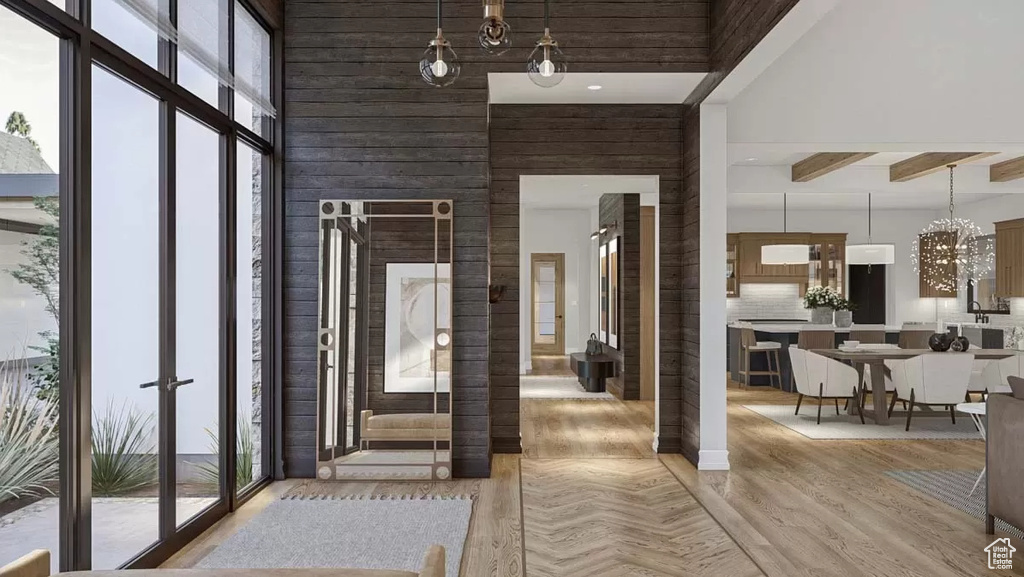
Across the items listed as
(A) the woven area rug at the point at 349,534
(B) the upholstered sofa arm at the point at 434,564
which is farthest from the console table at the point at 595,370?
(B) the upholstered sofa arm at the point at 434,564

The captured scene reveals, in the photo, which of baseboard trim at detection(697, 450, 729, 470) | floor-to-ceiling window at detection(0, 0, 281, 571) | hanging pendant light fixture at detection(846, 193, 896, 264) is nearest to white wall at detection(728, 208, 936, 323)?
hanging pendant light fixture at detection(846, 193, 896, 264)

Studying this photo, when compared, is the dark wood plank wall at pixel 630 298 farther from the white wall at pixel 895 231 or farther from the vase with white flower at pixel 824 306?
the white wall at pixel 895 231

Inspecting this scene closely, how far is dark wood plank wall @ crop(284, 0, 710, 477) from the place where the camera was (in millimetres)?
5102

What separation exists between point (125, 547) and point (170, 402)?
651 mm

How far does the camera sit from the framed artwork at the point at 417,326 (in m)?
5.02

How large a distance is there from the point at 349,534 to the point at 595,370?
243 inches

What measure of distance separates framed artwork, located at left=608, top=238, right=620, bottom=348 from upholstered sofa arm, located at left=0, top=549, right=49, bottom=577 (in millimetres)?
8184

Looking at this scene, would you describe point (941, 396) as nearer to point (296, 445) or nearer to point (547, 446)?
point (547, 446)

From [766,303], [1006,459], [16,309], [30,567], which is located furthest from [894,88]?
[766,303]

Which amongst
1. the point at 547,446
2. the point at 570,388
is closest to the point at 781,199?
the point at 570,388

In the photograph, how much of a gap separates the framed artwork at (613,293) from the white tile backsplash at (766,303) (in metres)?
2.94

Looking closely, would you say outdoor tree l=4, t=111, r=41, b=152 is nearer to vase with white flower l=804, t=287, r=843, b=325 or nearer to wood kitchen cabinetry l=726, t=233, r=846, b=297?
vase with white flower l=804, t=287, r=843, b=325

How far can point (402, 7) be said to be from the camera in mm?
5105

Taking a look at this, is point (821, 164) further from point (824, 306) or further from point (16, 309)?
point (16, 309)
